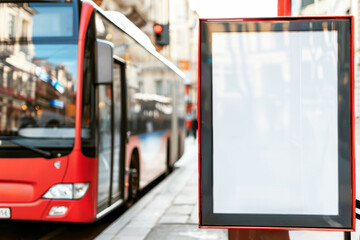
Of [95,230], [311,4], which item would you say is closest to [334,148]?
[311,4]

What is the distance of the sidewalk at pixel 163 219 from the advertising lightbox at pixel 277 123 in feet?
8.34

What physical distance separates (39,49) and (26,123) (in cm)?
91

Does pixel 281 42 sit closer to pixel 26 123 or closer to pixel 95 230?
pixel 26 123

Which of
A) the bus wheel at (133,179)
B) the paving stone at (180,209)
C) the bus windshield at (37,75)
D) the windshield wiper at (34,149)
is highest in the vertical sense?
the bus windshield at (37,75)

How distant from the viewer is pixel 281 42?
12.5ft

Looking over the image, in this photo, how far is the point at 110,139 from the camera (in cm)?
698

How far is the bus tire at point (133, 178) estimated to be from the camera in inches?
330

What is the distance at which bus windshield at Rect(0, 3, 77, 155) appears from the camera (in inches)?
236

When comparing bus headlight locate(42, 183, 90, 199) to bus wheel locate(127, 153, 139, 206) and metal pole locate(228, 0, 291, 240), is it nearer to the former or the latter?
bus wheel locate(127, 153, 139, 206)

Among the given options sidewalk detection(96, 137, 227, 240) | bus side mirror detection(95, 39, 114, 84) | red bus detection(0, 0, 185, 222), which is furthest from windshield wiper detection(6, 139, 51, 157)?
sidewalk detection(96, 137, 227, 240)

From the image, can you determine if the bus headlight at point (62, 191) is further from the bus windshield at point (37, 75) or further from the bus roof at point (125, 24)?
the bus roof at point (125, 24)

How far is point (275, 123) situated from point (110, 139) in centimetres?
354

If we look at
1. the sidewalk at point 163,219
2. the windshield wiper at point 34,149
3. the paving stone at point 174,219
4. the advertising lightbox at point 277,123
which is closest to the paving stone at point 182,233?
the sidewalk at point 163,219

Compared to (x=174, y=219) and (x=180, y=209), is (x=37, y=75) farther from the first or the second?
(x=180, y=209)
